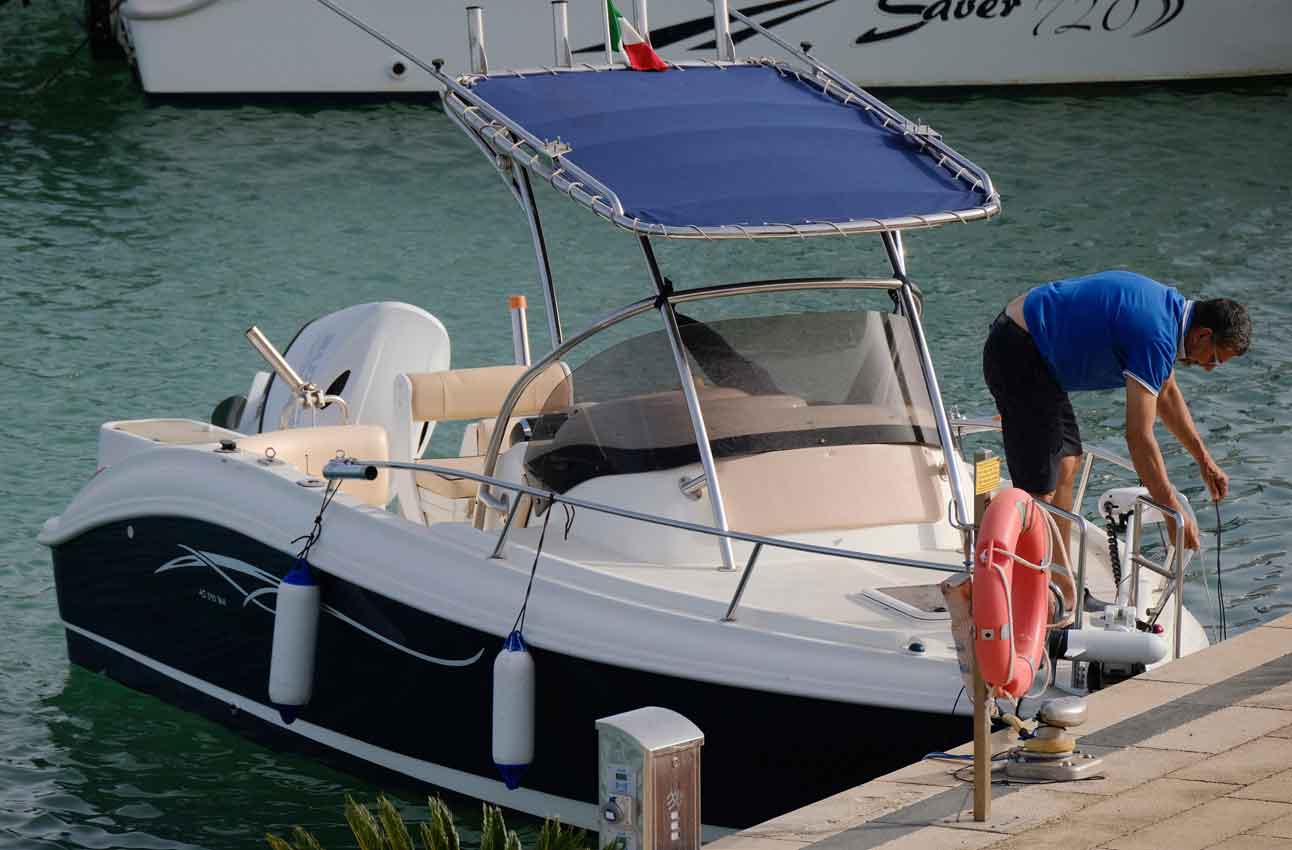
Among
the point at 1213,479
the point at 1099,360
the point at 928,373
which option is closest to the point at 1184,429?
the point at 1213,479

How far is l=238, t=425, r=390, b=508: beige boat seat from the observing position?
21.3 feet

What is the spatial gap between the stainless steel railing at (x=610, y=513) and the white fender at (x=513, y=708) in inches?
14.9

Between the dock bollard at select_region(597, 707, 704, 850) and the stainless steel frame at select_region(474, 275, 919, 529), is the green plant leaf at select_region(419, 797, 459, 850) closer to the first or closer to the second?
the dock bollard at select_region(597, 707, 704, 850)

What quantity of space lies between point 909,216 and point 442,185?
10.8m

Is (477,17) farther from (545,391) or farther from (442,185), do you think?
(442,185)

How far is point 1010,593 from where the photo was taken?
156 inches

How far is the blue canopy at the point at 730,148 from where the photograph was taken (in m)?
5.28

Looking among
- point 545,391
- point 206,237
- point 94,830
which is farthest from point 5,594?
point 206,237

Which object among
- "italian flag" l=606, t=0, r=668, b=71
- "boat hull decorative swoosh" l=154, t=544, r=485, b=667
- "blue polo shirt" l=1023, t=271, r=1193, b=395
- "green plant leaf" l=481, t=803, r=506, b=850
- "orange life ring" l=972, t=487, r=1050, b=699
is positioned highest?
"italian flag" l=606, t=0, r=668, b=71

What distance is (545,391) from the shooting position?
645 cm

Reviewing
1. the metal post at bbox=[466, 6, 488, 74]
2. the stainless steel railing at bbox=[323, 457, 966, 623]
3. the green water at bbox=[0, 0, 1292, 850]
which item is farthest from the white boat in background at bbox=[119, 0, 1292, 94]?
the stainless steel railing at bbox=[323, 457, 966, 623]

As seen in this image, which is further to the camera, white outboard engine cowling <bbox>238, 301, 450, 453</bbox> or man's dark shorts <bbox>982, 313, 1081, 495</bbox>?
white outboard engine cowling <bbox>238, 301, 450, 453</bbox>

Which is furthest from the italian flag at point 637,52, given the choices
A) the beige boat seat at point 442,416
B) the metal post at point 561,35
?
the beige boat seat at point 442,416

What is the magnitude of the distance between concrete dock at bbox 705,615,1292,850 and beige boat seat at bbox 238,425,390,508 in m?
2.71
